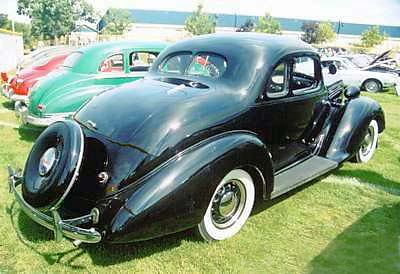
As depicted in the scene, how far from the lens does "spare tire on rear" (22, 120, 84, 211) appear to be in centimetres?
287

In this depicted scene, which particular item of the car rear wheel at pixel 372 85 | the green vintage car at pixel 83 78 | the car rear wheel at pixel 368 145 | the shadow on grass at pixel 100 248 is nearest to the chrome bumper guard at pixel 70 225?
the shadow on grass at pixel 100 248

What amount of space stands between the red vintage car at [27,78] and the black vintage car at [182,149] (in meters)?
5.26

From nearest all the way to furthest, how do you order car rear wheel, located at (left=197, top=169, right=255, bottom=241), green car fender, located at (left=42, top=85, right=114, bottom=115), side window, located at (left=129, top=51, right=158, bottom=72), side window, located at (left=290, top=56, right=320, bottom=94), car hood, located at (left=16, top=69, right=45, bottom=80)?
car rear wheel, located at (left=197, top=169, right=255, bottom=241) → side window, located at (left=290, top=56, right=320, bottom=94) → green car fender, located at (left=42, top=85, right=114, bottom=115) → side window, located at (left=129, top=51, right=158, bottom=72) → car hood, located at (left=16, top=69, right=45, bottom=80)

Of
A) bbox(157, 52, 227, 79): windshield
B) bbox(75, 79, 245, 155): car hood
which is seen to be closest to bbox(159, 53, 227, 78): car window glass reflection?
bbox(157, 52, 227, 79): windshield

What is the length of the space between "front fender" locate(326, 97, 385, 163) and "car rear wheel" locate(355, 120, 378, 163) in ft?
1.03

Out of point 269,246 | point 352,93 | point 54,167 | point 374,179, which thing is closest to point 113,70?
point 352,93

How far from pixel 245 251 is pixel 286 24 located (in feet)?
343

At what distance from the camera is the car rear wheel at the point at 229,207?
328 cm

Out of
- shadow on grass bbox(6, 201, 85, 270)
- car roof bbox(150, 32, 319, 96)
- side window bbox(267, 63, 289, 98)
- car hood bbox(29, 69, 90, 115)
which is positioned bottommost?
shadow on grass bbox(6, 201, 85, 270)

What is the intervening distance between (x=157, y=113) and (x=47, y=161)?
3.19ft

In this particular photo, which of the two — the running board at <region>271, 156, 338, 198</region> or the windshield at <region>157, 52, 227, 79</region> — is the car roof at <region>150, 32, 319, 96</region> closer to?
the windshield at <region>157, 52, 227, 79</region>

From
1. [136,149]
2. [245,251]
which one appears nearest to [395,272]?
[245,251]

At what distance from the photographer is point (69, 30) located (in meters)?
48.4

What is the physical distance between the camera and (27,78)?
8844 millimetres
